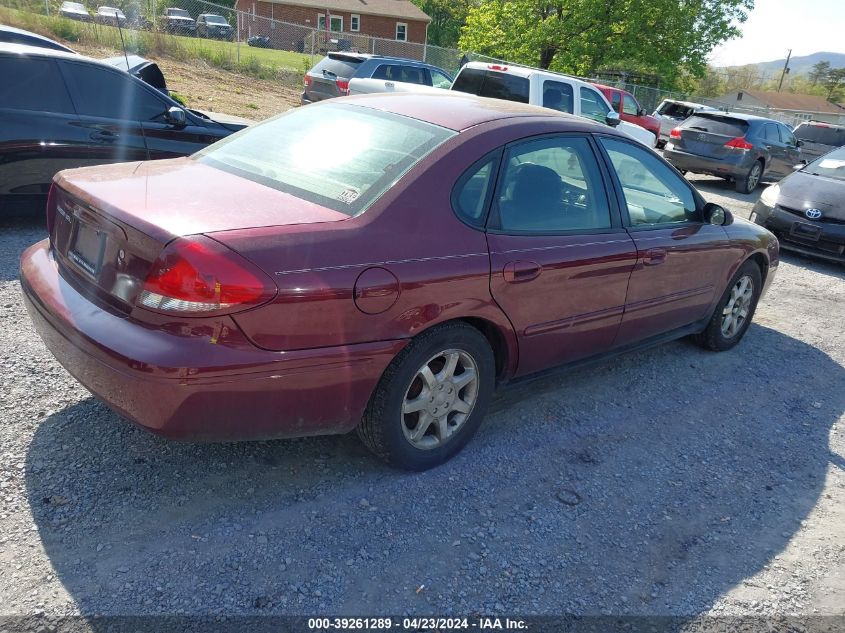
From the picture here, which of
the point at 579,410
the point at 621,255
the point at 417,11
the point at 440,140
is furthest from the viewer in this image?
the point at 417,11

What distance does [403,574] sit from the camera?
268cm

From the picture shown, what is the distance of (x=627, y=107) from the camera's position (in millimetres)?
16156

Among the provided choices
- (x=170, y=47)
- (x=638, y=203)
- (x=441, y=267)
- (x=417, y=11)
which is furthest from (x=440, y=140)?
(x=417, y=11)

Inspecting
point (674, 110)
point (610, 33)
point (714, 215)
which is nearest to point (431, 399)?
point (714, 215)

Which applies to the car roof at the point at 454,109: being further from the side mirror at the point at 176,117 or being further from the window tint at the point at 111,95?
the window tint at the point at 111,95

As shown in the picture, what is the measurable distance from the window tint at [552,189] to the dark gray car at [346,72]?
11.1m

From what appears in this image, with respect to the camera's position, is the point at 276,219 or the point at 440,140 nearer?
the point at 276,219

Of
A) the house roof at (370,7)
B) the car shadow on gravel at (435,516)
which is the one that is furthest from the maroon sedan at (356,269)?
the house roof at (370,7)

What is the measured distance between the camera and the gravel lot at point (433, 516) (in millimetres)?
2543

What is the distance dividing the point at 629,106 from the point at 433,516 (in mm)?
15266

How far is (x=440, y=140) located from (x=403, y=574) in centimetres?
→ 194

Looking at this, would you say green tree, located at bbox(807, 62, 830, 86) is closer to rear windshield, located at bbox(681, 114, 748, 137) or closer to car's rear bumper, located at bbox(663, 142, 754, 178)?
rear windshield, located at bbox(681, 114, 748, 137)

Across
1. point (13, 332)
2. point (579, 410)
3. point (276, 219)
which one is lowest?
point (579, 410)

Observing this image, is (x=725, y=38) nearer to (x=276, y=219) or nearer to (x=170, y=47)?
(x=170, y=47)
